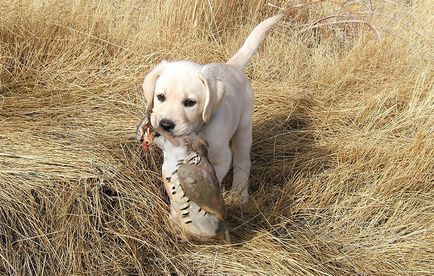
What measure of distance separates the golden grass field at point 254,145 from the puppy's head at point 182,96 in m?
0.39

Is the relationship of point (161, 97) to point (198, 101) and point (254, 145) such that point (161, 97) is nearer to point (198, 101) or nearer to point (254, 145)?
point (198, 101)

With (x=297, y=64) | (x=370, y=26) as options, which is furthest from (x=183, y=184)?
(x=370, y=26)

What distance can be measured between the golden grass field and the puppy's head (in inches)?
15.5

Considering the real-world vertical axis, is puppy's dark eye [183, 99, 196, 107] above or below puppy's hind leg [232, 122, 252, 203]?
above

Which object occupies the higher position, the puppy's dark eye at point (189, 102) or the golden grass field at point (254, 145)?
the puppy's dark eye at point (189, 102)

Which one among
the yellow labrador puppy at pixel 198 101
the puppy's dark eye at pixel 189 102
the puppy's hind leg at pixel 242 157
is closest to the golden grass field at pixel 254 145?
the puppy's hind leg at pixel 242 157

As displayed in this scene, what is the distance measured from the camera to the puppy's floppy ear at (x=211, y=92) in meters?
2.33

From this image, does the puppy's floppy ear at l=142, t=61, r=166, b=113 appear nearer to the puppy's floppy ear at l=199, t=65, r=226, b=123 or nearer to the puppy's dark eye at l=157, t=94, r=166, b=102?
the puppy's dark eye at l=157, t=94, r=166, b=102

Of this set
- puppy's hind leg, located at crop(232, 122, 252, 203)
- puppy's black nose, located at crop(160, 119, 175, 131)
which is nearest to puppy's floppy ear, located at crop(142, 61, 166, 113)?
puppy's black nose, located at crop(160, 119, 175, 131)

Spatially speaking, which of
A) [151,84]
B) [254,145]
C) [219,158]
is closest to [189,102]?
[151,84]

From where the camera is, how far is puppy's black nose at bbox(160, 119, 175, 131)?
89.4 inches

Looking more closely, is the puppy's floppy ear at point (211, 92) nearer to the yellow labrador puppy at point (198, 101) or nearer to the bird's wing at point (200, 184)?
the yellow labrador puppy at point (198, 101)

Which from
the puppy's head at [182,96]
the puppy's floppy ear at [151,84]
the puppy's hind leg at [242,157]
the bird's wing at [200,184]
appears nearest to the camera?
the bird's wing at [200,184]

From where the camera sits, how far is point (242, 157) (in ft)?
9.67
